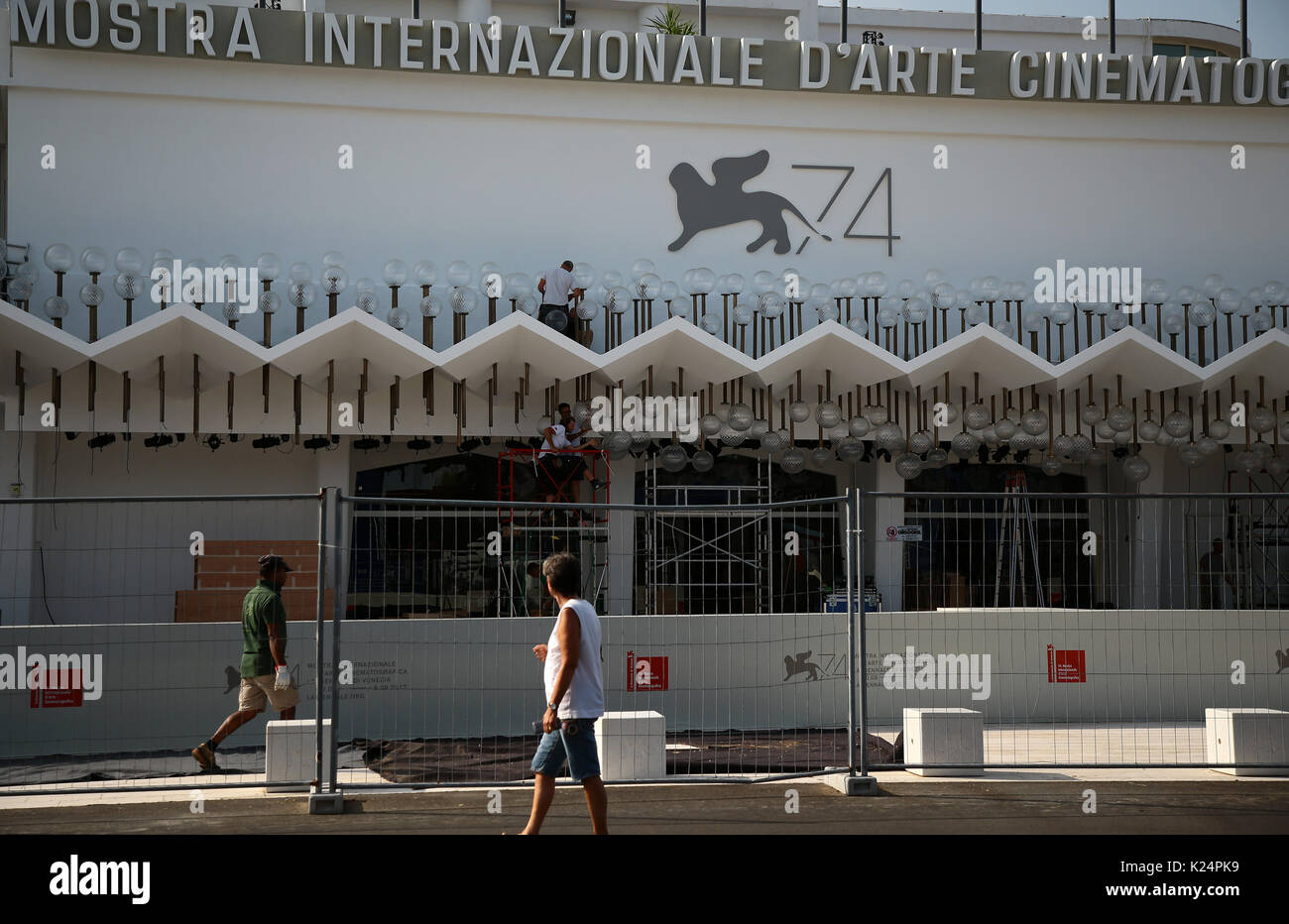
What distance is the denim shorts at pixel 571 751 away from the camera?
263 inches

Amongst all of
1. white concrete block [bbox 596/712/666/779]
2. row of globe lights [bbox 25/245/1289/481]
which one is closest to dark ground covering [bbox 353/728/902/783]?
white concrete block [bbox 596/712/666/779]

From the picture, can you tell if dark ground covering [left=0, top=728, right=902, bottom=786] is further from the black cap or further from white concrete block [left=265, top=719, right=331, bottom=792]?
the black cap

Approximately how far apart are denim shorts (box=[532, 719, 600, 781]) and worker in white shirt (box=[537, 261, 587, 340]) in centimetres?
1072

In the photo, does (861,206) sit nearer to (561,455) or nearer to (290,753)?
(561,455)

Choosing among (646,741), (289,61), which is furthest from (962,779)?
(289,61)

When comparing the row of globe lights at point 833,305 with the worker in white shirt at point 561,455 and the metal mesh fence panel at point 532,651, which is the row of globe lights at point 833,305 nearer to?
the worker in white shirt at point 561,455

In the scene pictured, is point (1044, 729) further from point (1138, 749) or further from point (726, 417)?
point (726, 417)

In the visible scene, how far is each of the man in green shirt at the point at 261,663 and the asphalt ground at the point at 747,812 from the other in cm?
91

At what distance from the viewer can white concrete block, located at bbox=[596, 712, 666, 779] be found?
9008 millimetres

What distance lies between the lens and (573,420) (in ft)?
56.5

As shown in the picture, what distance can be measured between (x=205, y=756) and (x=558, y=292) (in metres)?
9.30

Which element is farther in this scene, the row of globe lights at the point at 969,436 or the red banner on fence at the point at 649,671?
the row of globe lights at the point at 969,436

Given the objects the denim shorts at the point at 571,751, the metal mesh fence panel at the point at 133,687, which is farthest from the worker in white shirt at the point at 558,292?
the denim shorts at the point at 571,751

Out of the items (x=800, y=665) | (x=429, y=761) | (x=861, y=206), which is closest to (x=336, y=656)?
(x=429, y=761)
